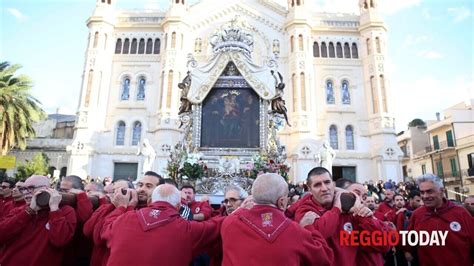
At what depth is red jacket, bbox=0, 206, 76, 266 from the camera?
3256 millimetres

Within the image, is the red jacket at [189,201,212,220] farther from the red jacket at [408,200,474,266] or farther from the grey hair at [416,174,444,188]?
the grey hair at [416,174,444,188]

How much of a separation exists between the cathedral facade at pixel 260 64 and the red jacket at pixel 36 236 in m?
21.6

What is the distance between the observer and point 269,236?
96.9 inches

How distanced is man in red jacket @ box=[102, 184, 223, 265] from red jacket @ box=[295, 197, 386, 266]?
1.06 m

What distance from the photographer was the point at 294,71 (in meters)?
27.5

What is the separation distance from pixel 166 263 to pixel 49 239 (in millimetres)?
1705

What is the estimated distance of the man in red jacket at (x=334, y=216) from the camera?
280 cm

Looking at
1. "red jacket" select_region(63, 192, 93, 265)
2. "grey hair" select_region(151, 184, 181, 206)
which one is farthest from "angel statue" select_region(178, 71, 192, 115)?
"grey hair" select_region(151, 184, 181, 206)

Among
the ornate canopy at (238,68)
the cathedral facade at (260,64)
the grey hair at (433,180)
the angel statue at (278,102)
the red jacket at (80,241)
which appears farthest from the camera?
the cathedral facade at (260,64)

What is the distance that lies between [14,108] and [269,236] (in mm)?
24793

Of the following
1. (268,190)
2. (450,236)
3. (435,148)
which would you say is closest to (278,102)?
(450,236)

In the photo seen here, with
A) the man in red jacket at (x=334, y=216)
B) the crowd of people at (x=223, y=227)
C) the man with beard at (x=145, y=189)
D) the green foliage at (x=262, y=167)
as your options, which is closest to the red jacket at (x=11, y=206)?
the crowd of people at (x=223, y=227)

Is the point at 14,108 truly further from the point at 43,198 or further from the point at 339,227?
the point at 339,227

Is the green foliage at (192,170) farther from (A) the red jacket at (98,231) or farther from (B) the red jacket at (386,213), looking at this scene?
(A) the red jacket at (98,231)
